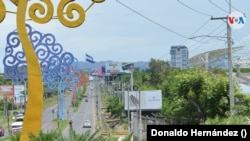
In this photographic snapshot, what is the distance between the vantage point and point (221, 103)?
34281mm

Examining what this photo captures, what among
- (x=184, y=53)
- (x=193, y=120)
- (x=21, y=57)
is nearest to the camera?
(x=21, y=57)

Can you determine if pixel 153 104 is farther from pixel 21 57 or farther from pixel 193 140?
pixel 193 140

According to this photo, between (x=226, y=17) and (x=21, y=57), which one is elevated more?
(x=226, y=17)

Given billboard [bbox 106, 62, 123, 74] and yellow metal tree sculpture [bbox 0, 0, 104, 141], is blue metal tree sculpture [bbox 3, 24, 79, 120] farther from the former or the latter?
billboard [bbox 106, 62, 123, 74]

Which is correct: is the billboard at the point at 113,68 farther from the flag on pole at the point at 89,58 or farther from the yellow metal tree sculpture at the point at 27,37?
the yellow metal tree sculpture at the point at 27,37

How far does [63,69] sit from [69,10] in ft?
62.4

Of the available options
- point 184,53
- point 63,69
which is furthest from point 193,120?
point 184,53

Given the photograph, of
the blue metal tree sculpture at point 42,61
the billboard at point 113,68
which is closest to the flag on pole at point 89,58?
the blue metal tree sculpture at point 42,61
